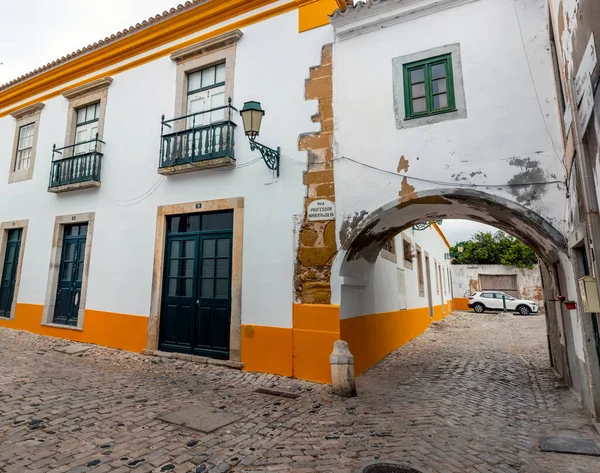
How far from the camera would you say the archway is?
4.66 m

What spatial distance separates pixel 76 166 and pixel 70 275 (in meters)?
2.51

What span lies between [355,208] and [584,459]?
3712 mm

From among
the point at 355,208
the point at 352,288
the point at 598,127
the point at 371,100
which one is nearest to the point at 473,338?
the point at 352,288

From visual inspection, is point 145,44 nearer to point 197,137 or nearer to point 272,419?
point 197,137

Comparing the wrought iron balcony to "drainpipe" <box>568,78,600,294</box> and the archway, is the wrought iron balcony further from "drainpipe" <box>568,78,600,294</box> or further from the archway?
"drainpipe" <box>568,78,600,294</box>

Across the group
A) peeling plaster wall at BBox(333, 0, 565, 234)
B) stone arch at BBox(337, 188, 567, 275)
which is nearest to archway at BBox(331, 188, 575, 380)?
stone arch at BBox(337, 188, 567, 275)

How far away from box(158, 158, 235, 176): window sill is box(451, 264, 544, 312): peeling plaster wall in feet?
69.6

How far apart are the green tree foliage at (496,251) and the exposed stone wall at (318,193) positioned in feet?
62.0

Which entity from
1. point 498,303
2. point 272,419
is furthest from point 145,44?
point 498,303

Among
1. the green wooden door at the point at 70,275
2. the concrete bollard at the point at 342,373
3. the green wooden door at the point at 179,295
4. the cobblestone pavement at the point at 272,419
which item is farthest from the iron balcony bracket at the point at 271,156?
the green wooden door at the point at 70,275

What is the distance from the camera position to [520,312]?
19.5 metres

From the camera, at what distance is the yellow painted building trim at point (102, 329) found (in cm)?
696

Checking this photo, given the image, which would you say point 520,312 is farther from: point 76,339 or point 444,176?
point 76,339

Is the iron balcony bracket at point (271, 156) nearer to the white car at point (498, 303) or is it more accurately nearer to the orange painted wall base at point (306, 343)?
the orange painted wall base at point (306, 343)
